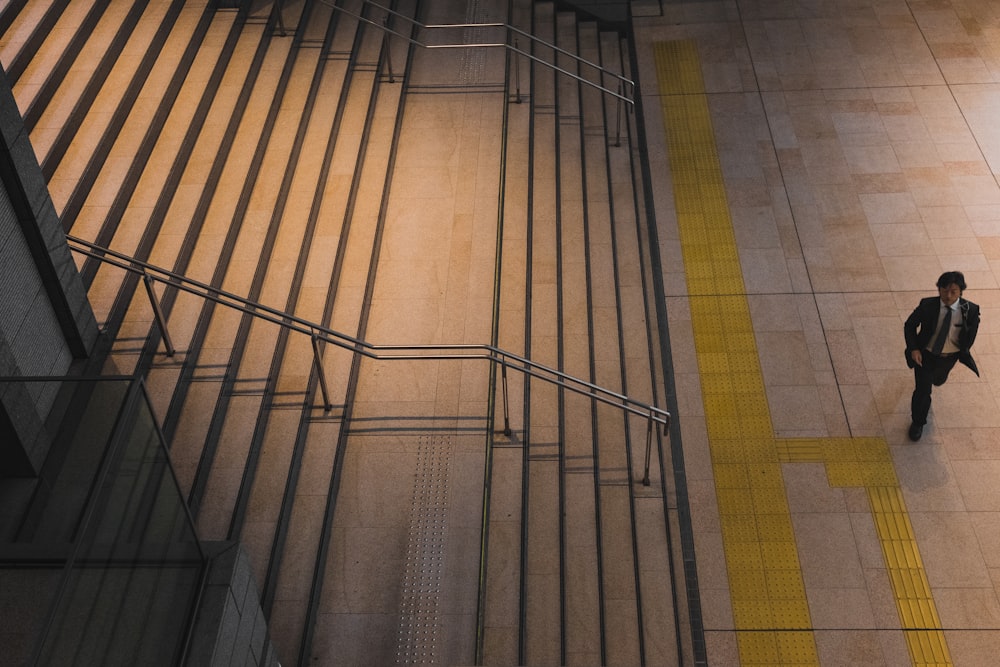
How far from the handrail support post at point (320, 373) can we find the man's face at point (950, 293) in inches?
176

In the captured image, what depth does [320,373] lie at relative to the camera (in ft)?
22.7

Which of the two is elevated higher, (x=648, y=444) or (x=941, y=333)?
(x=941, y=333)

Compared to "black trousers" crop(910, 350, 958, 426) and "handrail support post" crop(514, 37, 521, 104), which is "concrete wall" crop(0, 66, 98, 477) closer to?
"handrail support post" crop(514, 37, 521, 104)

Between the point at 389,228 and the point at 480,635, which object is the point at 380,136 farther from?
the point at 480,635

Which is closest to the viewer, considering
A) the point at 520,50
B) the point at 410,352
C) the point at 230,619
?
the point at 230,619

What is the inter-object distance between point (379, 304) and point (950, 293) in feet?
14.1

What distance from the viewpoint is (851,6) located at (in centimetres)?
1301

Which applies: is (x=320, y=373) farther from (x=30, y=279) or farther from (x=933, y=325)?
(x=933, y=325)

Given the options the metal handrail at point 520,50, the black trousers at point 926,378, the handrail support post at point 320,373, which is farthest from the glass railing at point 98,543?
the metal handrail at point 520,50

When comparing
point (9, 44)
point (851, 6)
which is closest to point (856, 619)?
point (9, 44)

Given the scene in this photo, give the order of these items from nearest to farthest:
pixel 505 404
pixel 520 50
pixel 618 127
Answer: pixel 505 404, pixel 618 127, pixel 520 50

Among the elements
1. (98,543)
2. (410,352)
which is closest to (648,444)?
(410,352)

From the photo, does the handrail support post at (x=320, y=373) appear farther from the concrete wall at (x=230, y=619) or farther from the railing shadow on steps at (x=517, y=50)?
the railing shadow on steps at (x=517, y=50)

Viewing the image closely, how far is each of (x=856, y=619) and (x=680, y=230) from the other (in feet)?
14.3
